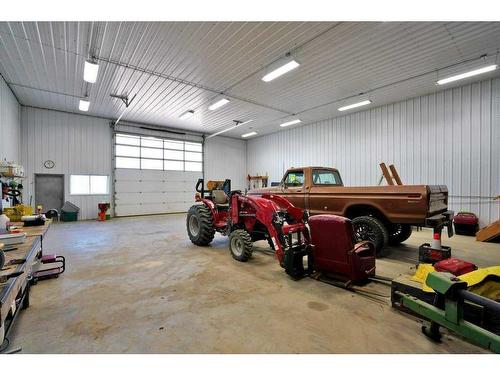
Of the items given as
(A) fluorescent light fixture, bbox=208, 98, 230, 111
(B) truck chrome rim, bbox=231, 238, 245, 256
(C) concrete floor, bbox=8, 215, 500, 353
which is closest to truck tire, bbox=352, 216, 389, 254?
(C) concrete floor, bbox=8, 215, 500, 353

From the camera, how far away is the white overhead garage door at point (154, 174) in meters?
11.8

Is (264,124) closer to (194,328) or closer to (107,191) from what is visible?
(107,191)

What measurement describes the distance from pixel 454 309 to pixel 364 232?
9.50 feet

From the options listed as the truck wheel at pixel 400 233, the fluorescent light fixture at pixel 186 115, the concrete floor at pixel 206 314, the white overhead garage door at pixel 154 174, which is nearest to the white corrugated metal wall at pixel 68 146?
the white overhead garage door at pixel 154 174

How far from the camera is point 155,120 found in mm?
11711

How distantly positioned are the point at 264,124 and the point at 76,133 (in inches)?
358

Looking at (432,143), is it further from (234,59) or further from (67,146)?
(67,146)

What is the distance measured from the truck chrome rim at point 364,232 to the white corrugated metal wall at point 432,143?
519 centimetres

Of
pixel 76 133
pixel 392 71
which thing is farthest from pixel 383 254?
pixel 76 133

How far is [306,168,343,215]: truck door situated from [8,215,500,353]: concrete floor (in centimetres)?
158

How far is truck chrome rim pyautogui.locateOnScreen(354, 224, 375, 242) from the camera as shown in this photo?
4648 millimetres

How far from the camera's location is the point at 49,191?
10094mm

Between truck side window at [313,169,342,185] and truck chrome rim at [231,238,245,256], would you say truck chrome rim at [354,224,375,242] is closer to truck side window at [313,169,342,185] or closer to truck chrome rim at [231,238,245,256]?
truck side window at [313,169,342,185]

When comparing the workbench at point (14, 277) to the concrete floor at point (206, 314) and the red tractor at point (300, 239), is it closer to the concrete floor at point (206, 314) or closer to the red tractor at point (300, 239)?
the concrete floor at point (206, 314)
